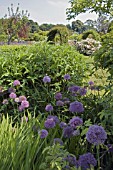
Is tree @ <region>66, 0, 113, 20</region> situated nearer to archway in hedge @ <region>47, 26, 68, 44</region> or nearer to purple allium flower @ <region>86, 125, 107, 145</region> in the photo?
purple allium flower @ <region>86, 125, 107, 145</region>

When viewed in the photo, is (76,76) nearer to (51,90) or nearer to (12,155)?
(51,90)

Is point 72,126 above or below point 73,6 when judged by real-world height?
below

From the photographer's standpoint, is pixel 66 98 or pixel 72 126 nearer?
pixel 72 126

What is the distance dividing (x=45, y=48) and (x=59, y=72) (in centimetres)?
39

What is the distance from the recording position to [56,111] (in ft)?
10.6

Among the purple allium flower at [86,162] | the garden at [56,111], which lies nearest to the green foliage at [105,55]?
the garden at [56,111]

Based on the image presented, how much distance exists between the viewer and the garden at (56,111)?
170cm

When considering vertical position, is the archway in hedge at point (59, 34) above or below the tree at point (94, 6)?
below

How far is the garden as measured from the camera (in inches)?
67.0

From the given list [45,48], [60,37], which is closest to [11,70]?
[45,48]

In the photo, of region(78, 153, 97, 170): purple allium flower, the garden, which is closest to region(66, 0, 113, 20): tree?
the garden

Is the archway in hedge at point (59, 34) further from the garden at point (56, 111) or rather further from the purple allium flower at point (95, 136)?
the purple allium flower at point (95, 136)

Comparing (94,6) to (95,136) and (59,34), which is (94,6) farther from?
(59,34)

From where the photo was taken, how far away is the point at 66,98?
2.94 meters
